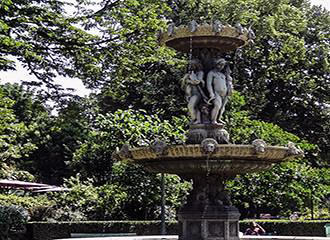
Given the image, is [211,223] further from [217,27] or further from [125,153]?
[217,27]

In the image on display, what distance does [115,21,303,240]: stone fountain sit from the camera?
873cm

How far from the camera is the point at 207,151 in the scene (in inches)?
334

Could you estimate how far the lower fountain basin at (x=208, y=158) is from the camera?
28.2 feet

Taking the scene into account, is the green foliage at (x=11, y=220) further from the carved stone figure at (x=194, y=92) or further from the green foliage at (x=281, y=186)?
the carved stone figure at (x=194, y=92)

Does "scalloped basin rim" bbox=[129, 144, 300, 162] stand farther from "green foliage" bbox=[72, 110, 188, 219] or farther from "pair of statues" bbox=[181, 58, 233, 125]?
"green foliage" bbox=[72, 110, 188, 219]

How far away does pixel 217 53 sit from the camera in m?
10.6

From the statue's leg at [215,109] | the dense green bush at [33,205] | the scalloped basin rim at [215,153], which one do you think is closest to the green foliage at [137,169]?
the dense green bush at [33,205]

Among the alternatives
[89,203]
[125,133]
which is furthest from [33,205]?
[125,133]

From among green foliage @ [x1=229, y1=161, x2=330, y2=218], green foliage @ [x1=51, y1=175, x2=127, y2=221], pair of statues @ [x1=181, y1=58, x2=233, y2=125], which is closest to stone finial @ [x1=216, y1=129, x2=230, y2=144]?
pair of statues @ [x1=181, y1=58, x2=233, y2=125]

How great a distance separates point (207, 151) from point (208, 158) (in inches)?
14.5

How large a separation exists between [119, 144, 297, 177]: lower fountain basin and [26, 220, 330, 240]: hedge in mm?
11560

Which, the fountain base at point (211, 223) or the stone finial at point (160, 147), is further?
the fountain base at point (211, 223)

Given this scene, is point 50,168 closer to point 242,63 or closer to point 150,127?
point 242,63

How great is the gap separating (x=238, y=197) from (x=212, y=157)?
44.5ft
